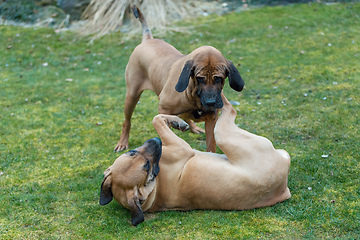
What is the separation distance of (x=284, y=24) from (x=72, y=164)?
8.45 m

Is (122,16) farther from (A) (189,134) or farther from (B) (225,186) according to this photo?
(B) (225,186)

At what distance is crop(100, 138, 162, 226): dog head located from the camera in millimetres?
3994

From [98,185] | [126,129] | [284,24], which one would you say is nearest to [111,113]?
[126,129]

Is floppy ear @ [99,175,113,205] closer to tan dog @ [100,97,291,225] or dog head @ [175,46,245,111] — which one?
tan dog @ [100,97,291,225]

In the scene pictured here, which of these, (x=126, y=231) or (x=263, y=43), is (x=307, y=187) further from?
(x=263, y=43)

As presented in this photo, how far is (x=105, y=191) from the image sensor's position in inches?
161

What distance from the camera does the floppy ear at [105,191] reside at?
4.06 metres

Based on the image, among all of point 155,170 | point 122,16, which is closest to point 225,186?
point 155,170

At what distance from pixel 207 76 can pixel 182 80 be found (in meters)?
0.30

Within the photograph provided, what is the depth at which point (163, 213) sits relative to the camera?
14.1 feet

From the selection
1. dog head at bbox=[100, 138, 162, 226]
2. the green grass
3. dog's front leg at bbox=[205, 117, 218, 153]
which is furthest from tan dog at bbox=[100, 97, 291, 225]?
dog's front leg at bbox=[205, 117, 218, 153]

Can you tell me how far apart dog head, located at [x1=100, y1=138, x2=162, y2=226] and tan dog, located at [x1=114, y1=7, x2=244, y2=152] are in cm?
91

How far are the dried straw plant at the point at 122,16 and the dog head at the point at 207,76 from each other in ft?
26.0

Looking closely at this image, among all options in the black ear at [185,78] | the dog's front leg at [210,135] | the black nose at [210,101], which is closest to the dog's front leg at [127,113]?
the dog's front leg at [210,135]
